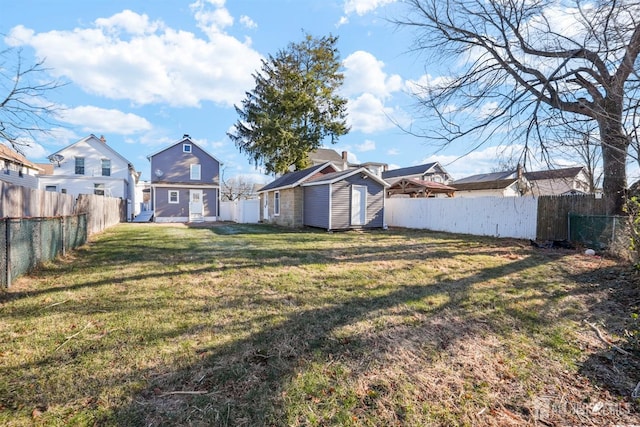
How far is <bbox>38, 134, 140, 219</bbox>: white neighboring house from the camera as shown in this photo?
23281 mm

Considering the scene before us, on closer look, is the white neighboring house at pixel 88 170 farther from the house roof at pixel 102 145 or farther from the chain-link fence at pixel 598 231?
the chain-link fence at pixel 598 231

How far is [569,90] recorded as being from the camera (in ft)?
21.8

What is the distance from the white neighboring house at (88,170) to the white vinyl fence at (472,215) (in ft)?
68.5

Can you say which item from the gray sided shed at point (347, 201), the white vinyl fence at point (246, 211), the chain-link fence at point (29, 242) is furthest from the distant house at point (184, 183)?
the chain-link fence at point (29, 242)

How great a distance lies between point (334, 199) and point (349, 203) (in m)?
0.86

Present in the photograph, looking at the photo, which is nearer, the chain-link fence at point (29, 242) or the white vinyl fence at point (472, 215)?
the chain-link fence at point (29, 242)

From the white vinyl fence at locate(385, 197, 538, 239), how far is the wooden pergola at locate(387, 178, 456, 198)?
12.6ft

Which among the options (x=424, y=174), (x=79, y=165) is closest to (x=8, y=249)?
(x=79, y=165)

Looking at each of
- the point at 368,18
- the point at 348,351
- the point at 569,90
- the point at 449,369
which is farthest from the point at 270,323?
the point at 368,18

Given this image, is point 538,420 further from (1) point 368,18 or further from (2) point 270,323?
(1) point 368,18

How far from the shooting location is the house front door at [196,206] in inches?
961

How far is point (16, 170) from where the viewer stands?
2031 centimetres

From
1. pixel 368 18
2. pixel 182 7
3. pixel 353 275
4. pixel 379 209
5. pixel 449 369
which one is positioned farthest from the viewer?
pixel 379 209

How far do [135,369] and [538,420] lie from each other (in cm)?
340
